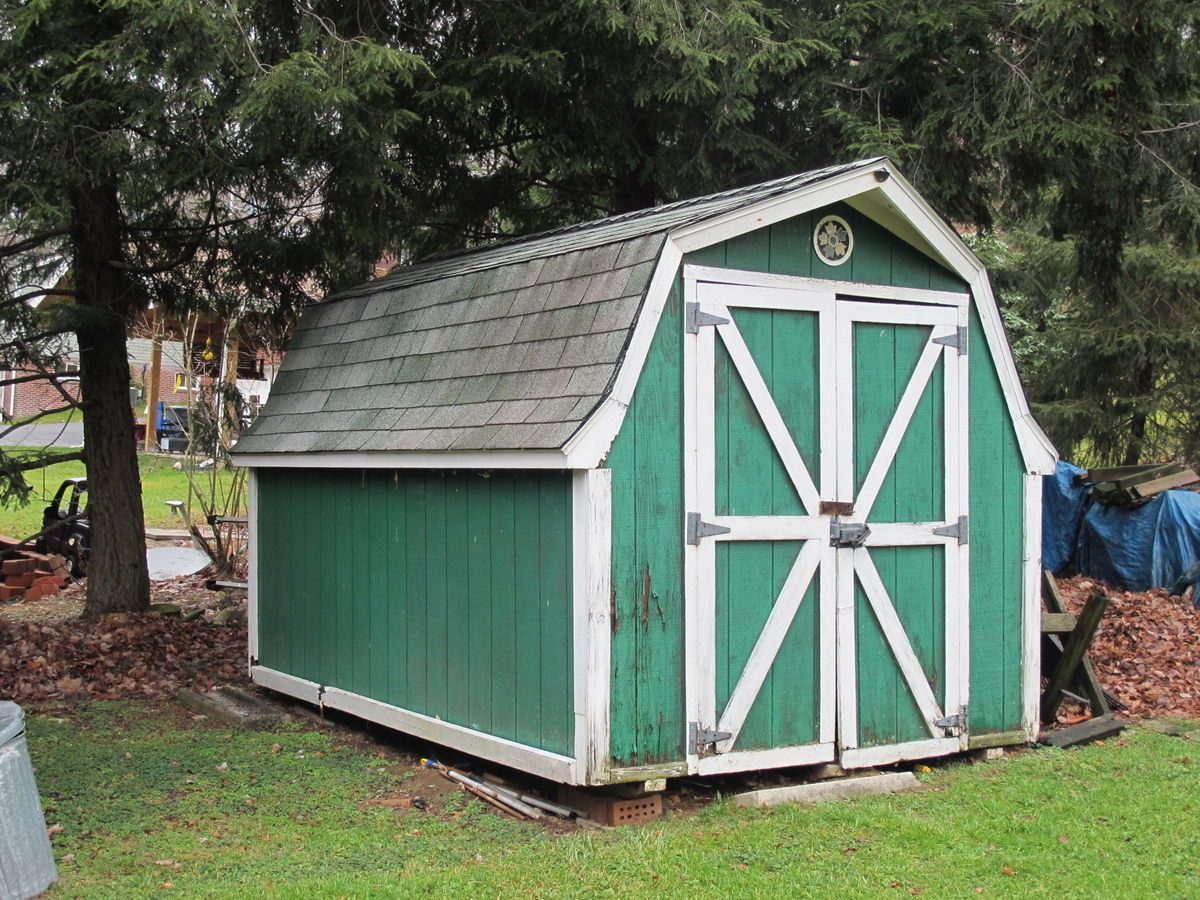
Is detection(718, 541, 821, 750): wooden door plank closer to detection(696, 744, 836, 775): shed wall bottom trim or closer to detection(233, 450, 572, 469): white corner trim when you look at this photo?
detection(696, 744, 836, 775): shed wall bottom trim

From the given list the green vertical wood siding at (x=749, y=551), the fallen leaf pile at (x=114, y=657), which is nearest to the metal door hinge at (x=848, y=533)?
the green vertical wood siding at (x=749, y=551)

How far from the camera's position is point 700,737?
6.11 metres

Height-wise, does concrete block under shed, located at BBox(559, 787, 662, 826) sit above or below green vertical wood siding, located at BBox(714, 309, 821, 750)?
below

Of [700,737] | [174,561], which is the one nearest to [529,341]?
[700,737]

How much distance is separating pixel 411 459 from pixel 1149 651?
22.5 feet

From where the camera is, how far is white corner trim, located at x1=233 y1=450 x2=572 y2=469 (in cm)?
592

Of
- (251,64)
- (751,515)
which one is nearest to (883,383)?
(751,515)

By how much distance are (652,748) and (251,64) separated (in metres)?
5.80

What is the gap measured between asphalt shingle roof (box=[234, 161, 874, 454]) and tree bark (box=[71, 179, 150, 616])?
2.58m

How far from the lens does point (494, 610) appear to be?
649 cm

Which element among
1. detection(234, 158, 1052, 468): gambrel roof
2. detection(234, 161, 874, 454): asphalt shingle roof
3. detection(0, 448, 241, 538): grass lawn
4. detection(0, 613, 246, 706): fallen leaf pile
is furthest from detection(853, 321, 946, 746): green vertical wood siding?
detection(0, 448, 241, 538): grass lawn

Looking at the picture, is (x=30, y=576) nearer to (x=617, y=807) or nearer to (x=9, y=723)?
(x=9, y=723)

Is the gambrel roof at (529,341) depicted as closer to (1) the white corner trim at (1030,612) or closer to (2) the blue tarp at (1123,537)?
(1) the white corner trim at (1030,612)

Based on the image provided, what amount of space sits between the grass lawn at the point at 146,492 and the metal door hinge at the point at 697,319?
11897mm
